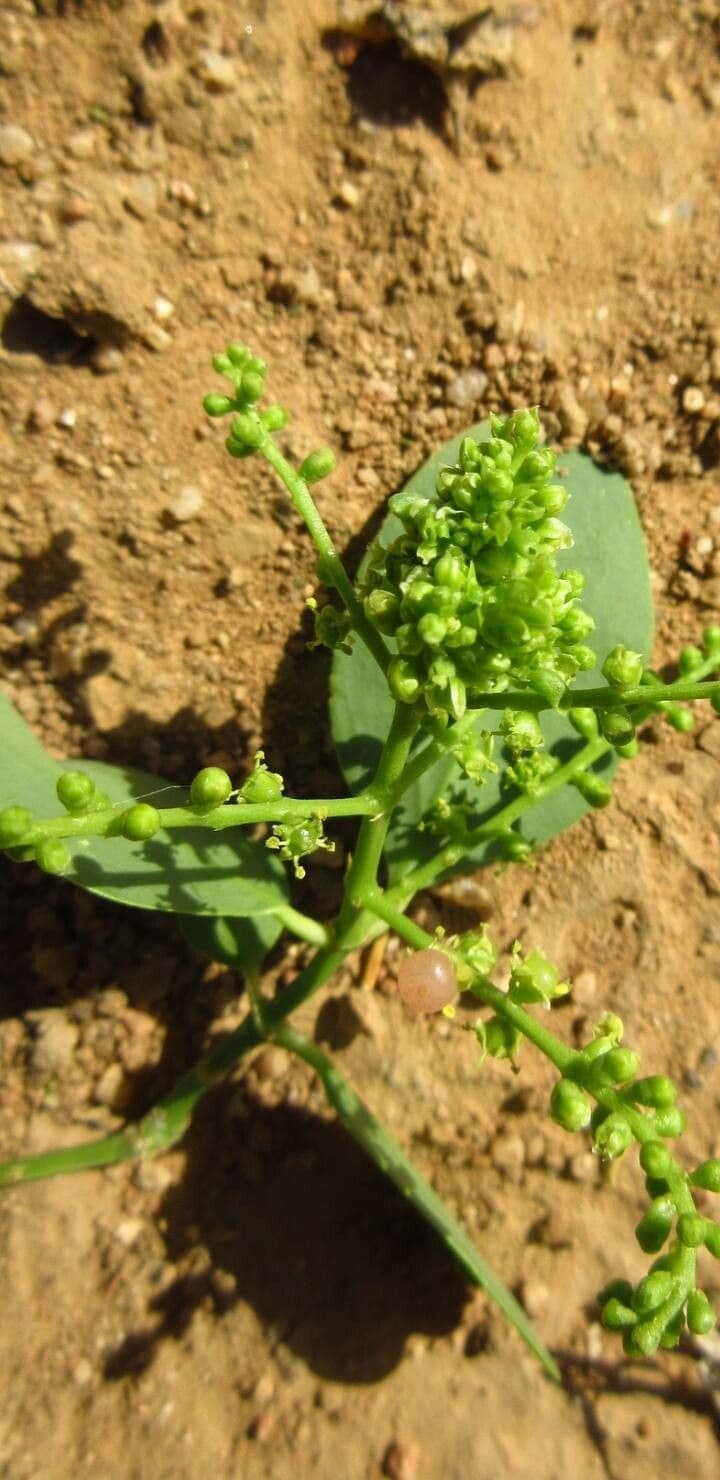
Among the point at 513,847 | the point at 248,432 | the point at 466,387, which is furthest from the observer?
the point at 466,387

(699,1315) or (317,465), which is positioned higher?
(317,465)

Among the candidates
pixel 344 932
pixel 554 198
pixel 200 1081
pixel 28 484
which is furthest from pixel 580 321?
pixel 200 1081

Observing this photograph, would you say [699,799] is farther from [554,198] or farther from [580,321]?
[554,198]

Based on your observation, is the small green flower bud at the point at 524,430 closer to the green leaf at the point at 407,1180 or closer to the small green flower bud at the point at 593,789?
the small green flower bud at the point at 593,789

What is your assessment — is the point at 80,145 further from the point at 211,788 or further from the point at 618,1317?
the point at 618,1317

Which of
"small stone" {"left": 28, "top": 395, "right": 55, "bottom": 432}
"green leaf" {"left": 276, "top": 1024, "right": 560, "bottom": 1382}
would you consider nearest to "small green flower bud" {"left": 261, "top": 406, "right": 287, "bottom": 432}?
"small stone" {"left": 28, "top": 395, "right": 55, "bottom": 432}

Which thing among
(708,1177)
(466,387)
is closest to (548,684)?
(708,1177)
